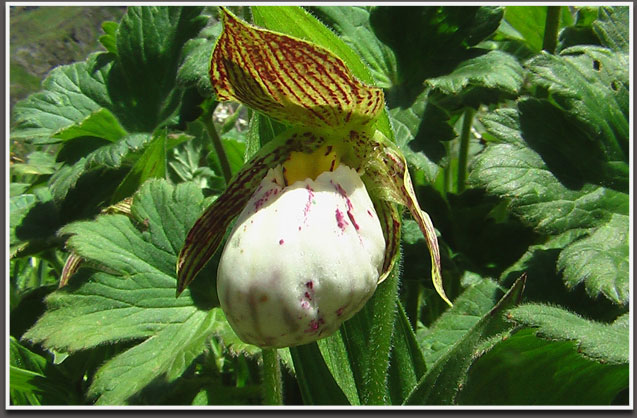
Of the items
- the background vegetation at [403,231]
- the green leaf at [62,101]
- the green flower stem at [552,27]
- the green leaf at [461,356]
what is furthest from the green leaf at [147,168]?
the green flower stem at [552,27]

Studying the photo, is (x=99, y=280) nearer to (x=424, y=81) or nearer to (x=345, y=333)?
(x=345, y=333)

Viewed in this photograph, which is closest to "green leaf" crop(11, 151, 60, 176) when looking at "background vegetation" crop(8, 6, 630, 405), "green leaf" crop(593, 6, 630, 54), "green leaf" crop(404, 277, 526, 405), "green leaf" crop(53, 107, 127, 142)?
"background vegetation" crop(8, 6, 630, 405)

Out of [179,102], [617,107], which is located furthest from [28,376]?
[617,107]

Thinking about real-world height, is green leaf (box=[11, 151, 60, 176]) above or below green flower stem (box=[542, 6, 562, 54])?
below

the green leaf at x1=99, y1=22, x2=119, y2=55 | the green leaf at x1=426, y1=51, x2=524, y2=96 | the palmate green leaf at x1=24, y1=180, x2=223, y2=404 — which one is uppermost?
the green leaf at x1=99, y1=22, x2=119, y2=55

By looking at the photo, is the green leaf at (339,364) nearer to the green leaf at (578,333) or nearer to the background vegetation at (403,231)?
the background vegetation at (403,231)

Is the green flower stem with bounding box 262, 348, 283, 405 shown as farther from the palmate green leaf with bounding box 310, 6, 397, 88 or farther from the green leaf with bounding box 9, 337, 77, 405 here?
the palmate green leaf with bounding box 310, 6, 397, 88

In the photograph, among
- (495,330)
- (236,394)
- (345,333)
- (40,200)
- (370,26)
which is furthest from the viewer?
(40,200)
